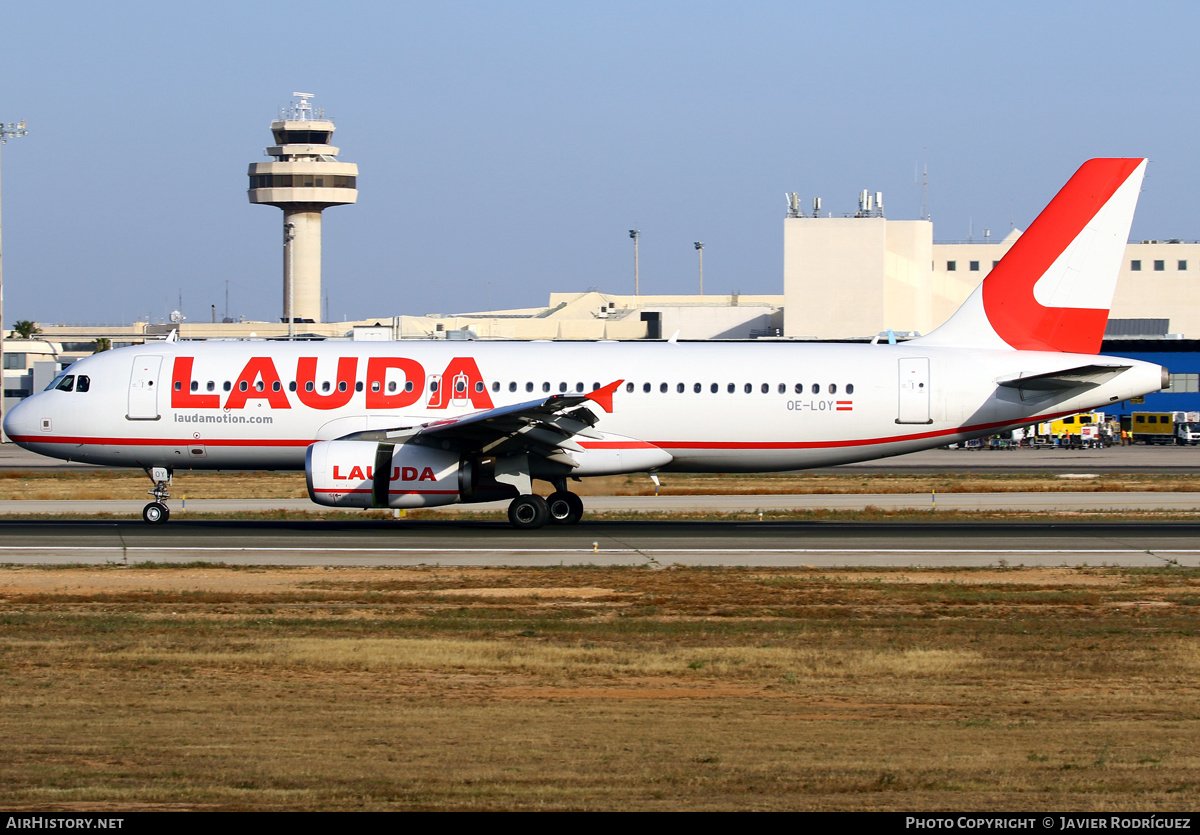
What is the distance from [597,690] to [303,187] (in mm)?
143959

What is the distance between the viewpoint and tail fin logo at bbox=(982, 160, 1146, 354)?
30.2 m

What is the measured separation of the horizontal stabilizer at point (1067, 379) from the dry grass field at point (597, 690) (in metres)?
7.96

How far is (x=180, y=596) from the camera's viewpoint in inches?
752

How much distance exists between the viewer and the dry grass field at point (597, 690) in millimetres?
9266

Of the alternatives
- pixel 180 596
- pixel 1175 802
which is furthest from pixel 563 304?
pixel 1175 802

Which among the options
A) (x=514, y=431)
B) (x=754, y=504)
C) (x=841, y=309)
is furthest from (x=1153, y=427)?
(x=514, y=431)

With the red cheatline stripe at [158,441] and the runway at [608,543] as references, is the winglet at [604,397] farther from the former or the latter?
the red cheatline stripe at [158,441]

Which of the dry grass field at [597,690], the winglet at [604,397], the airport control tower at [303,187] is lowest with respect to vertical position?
the dry grass field at [597,690]

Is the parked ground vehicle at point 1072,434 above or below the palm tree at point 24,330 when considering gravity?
below

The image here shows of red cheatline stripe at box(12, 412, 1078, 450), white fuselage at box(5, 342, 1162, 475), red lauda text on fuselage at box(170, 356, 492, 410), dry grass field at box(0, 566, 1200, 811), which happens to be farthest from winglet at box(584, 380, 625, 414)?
dry grass field at box(0, 566, 1200, 811)

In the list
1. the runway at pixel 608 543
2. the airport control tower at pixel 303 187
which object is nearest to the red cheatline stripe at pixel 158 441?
the runway at pixel 608 543

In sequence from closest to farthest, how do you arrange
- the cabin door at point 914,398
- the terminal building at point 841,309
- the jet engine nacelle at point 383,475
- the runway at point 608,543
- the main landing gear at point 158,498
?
the runway at point 608,543, the jet engine nacelle at point 383,475, the main landing gear at point 158,498, the cabin door at point 914,398, the terminal building at point 841,309

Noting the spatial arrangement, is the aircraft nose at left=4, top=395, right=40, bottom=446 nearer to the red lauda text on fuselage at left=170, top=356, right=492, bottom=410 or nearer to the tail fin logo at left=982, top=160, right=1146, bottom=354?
the red lauda text on fuselage at left=170, top=356, right=492, bottom=410

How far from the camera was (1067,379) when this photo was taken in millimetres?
29219
